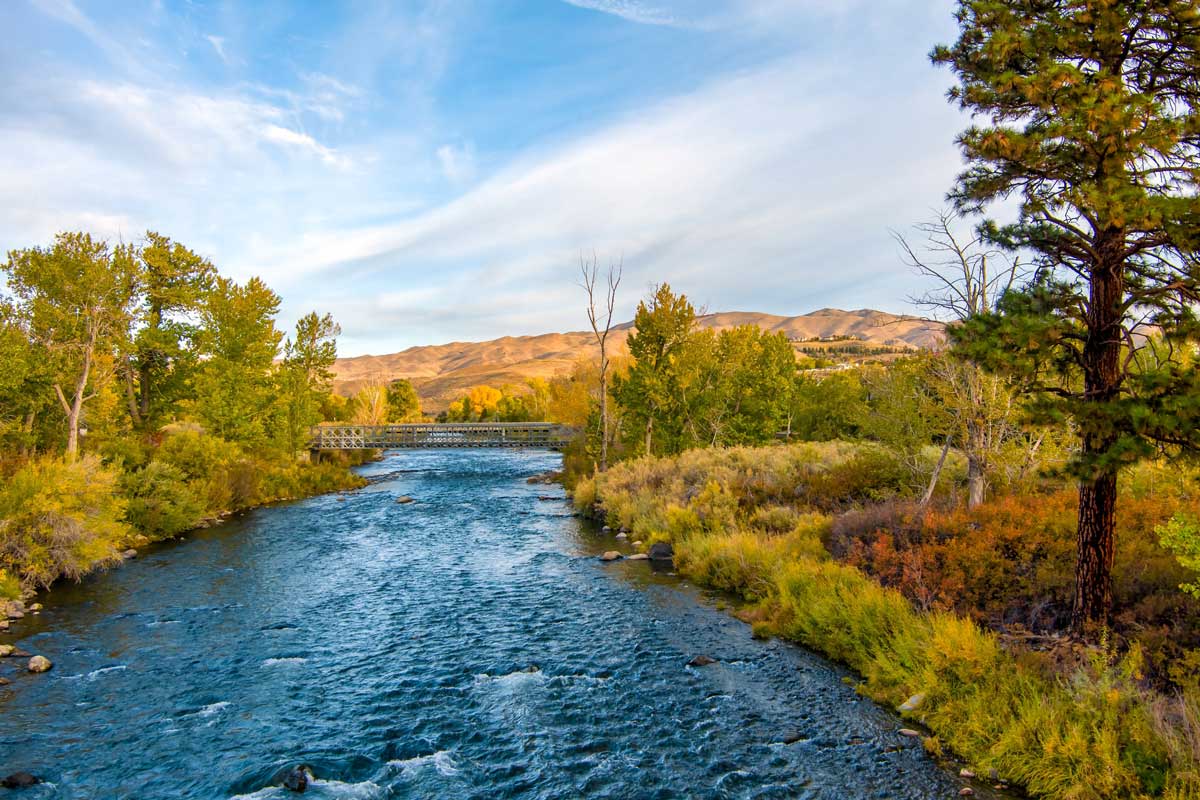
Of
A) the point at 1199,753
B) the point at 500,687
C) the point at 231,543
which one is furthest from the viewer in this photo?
the point at 231,543

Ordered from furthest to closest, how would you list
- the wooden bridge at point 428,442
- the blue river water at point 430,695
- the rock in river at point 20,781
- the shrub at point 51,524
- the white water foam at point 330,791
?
the wooden bridge at point 428,442 → the shrub at point 51,524 → the blue river water at point 430,695 → the rock in river at point 20,781 → the white water foam at point 330,791

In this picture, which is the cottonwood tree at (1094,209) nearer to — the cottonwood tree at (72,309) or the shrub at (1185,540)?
the shrub at (1185,540)

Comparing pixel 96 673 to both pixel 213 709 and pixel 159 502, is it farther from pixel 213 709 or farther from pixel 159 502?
pixel 159 502

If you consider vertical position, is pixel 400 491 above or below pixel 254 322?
below

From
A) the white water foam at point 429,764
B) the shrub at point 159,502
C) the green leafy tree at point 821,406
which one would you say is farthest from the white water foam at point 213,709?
the green leafy tree at point 821,406

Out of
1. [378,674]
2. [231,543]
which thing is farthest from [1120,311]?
[231,543]

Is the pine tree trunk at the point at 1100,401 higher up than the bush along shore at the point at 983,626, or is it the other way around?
the pine tree trunk at the point at 1100,401

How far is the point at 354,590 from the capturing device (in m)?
18.2

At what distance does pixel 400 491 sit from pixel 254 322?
45.8ft

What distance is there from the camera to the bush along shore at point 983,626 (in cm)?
775

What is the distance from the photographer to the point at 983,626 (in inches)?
443

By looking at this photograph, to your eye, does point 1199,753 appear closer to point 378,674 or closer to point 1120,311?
point 1120,311

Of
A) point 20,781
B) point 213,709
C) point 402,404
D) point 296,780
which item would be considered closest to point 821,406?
point 213,709

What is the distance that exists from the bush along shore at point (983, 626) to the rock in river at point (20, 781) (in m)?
12.3
